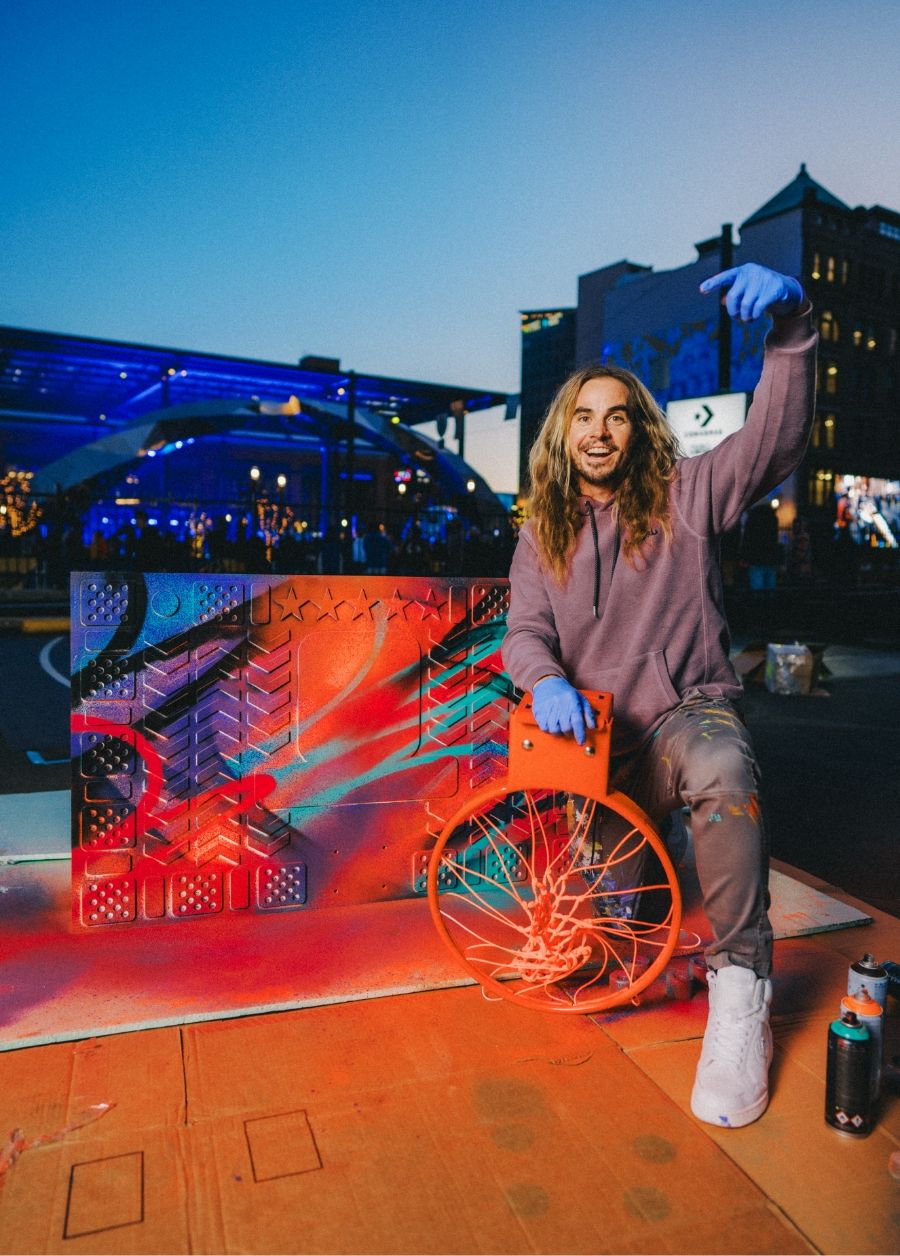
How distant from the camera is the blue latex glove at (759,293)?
6.78 ft

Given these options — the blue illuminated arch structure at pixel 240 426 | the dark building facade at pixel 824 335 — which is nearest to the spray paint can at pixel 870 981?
the blue illuminated arch structure at pixel 240 426

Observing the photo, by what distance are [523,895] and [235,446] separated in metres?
40.7

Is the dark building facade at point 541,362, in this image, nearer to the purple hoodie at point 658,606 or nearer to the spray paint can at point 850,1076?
the purple hoodie at point 658,606

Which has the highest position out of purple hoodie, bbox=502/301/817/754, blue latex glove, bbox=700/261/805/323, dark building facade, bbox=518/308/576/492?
dark building facade, bbox=518/308/576/492

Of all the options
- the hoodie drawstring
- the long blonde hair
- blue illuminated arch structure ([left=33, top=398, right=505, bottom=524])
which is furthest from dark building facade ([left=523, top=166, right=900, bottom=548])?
the hoodie drawstring

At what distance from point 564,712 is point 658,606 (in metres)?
0.53

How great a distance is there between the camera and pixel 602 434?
8.28 feet

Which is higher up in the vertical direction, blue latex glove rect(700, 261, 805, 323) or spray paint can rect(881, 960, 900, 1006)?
blue latex glove rect(700, 261, 805, 323)

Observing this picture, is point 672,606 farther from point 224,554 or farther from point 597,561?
point 224,554

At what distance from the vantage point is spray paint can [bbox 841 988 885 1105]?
184 centimetres

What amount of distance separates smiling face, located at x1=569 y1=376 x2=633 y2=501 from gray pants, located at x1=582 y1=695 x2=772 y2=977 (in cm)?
76

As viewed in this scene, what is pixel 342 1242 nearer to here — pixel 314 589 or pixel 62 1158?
pixel 62 1158

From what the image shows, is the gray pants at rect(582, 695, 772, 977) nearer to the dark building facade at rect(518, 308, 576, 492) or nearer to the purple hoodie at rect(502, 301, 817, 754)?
the purple hoodie at rect(502, 301, 817, 754)

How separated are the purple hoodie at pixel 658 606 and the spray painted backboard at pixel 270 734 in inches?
20.2
